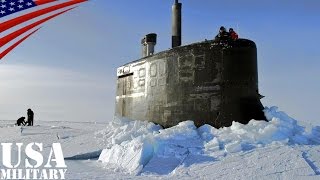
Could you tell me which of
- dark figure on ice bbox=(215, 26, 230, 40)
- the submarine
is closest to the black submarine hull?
the submarine

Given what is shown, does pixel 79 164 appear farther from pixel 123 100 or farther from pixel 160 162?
pixel 123 100

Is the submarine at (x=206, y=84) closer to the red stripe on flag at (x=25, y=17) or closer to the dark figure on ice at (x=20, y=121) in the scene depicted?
the red stripe on flag at (x=25, y=17)

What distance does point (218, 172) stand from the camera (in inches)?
285

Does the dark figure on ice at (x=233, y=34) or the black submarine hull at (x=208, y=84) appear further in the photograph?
the dark figure on ice at (x=233, y=34)

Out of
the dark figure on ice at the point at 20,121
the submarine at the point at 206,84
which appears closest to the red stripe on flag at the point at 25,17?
the submarine at the point at 206,84

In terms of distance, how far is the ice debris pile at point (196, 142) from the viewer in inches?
A: 317

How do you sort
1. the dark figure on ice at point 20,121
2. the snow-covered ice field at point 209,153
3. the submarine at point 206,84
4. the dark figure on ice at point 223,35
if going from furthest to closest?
the dark figure on ice at point 20,121
the dark figure on ice at point 223,35
the submarine at point 206,84
the snow-covered ice field at point 209,153

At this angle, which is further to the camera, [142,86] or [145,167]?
[142,86]

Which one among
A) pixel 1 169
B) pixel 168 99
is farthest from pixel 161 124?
pixel 1 169

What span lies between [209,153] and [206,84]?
6.00ft

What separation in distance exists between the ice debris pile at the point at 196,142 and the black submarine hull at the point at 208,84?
0.36 meters

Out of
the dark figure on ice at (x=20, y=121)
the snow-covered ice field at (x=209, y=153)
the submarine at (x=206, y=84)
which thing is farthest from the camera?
the dark figure on ice at (x=20, y=121)

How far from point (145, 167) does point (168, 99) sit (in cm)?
253

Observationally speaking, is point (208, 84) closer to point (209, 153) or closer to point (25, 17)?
point (209, 153)
